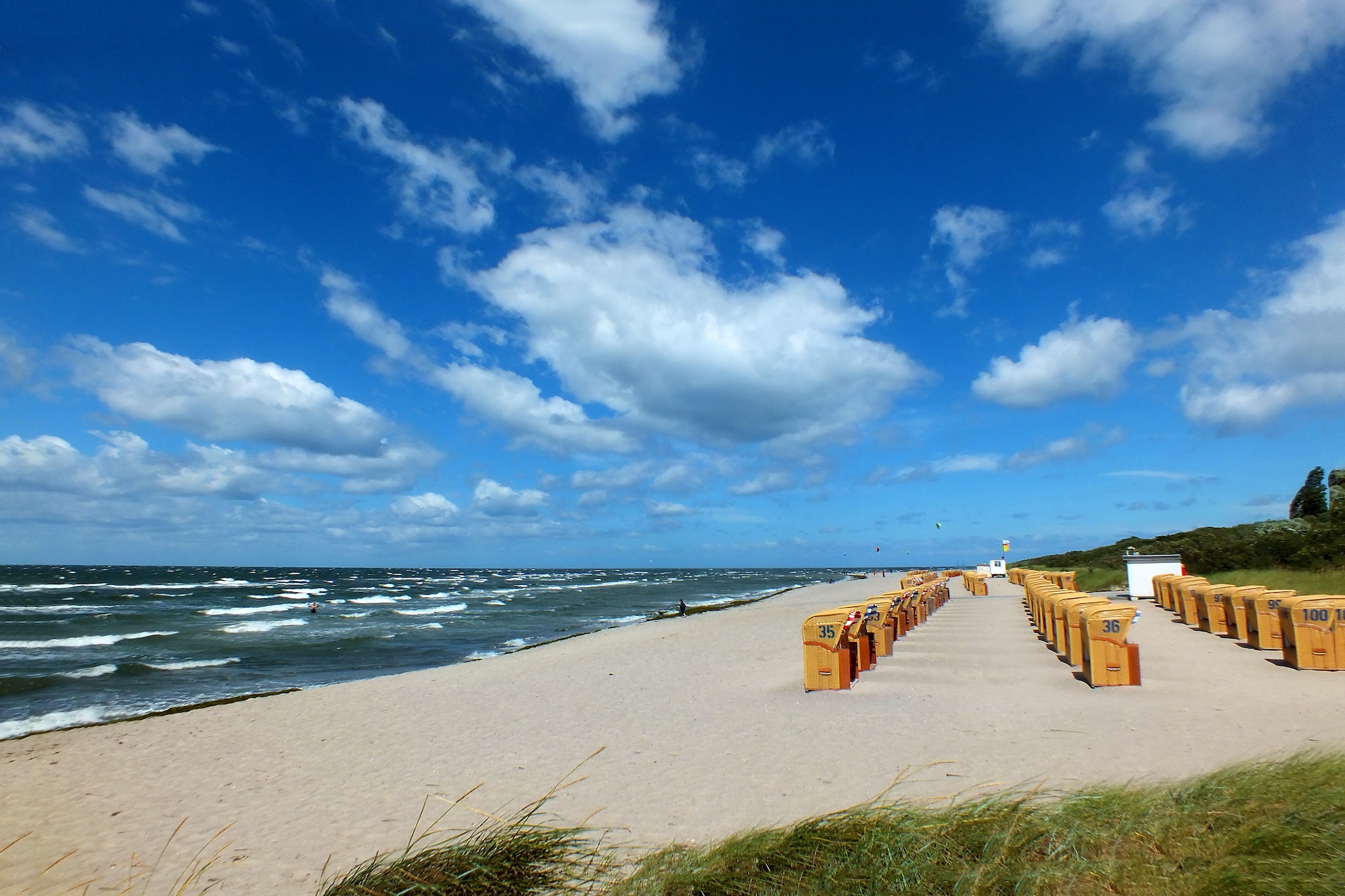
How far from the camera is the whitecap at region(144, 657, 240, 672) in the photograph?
18844mm

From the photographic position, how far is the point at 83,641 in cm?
2447

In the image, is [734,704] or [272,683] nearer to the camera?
[734,704]

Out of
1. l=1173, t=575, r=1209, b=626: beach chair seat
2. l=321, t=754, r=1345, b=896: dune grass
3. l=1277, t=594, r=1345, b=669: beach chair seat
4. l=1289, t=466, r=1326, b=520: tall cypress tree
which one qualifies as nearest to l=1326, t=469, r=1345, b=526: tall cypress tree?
l=1289, t=466, r=1326, b=520: tall cypress tree

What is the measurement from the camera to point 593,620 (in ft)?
109

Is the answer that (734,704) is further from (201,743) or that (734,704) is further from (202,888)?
Answer: (201,743)

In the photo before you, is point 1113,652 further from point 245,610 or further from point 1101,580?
point 245,610

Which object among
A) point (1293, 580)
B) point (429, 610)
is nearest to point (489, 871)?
point (1293, 580)

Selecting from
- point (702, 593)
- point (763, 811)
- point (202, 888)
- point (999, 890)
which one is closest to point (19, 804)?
point (202, 888)

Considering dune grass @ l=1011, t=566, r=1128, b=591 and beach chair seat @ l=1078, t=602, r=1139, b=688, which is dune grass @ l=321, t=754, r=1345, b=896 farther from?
dune grass @ l=1011, t=566, r=1128, b=591

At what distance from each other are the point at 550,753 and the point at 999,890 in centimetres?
616

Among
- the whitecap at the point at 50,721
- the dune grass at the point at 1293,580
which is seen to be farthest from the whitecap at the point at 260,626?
the dune grass at the point at 1293,580

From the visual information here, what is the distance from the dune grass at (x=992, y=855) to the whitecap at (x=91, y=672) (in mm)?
18168

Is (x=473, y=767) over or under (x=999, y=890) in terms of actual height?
under

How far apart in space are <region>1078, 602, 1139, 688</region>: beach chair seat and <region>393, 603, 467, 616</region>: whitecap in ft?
104
